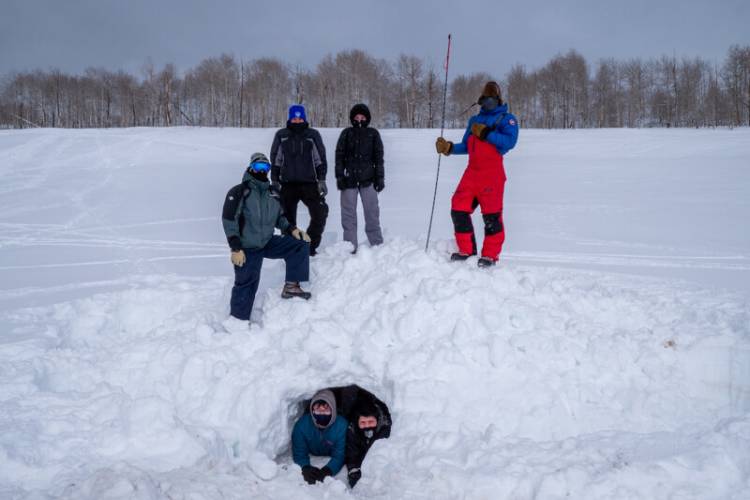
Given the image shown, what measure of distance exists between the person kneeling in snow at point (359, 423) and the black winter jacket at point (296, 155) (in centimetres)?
252

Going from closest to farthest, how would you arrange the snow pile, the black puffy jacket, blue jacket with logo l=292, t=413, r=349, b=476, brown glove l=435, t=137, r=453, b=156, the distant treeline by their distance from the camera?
the snow pile
blue jacket with logo l=292, t=413, r=349, b=476
brown glove l=435, t=137, r=453, b=156
the black puffy jacket
the distant treeline

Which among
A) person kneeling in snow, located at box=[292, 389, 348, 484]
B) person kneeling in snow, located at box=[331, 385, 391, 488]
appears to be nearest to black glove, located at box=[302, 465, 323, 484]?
person kneeling in snow, located at box=[292, 389, 348, 484]

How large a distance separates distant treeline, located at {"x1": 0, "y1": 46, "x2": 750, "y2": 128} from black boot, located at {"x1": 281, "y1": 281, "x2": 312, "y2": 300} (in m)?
43.9

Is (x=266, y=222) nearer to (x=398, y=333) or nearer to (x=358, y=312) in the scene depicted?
(x=358, y=312)

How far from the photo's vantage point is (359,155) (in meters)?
6.12

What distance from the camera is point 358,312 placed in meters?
5.04

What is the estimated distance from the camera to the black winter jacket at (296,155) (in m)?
6.01

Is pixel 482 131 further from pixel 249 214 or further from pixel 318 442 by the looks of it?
pixel 318 442

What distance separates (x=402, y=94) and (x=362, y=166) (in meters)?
46.0

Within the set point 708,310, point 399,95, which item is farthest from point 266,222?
point 399,95

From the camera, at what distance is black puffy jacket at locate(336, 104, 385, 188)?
20.1ft

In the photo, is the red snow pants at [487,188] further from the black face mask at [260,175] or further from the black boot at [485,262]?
the black face mask at [260,175]

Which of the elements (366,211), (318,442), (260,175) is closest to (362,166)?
(366,211)

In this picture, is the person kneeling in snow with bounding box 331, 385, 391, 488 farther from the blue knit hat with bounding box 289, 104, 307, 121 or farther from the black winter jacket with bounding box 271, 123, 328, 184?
the blue knit hat with bounding box 289, 104, 307, 121
